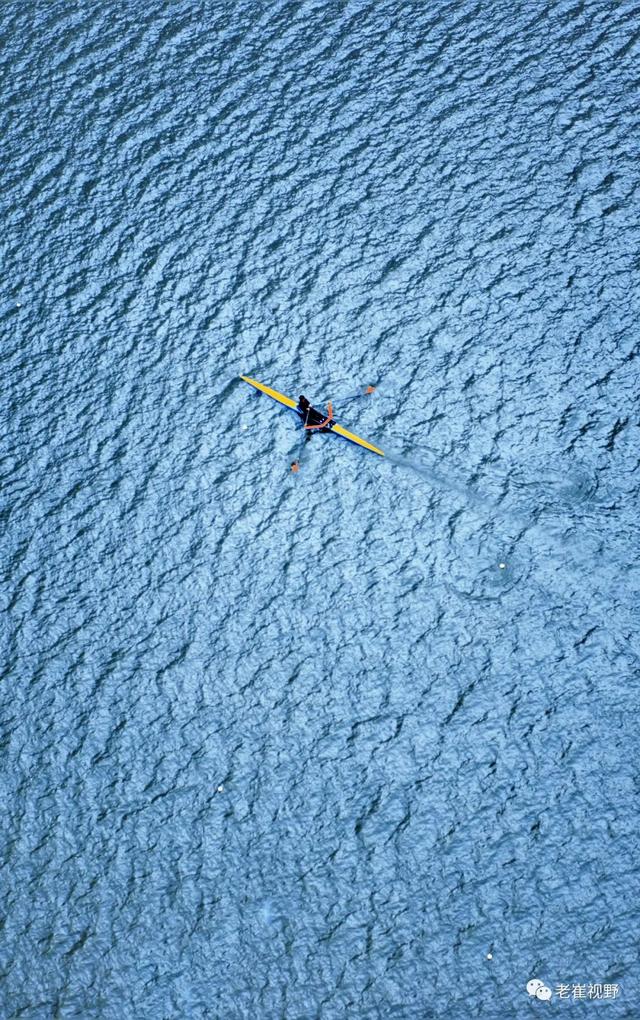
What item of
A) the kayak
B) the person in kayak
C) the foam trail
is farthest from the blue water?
the person in kayak

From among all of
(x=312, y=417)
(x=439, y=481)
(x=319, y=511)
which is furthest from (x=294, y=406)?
(x=439, y=481)

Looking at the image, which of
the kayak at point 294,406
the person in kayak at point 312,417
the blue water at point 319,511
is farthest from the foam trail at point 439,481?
the person in kayak at point 312,417

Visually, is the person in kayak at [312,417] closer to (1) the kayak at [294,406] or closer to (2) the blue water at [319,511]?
(1) the kayak at [294,406]

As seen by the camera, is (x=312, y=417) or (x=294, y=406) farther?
(x=294, y=406)

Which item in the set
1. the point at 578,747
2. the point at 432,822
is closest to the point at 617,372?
the point at 578,747

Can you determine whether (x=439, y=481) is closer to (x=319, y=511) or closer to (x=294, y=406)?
(x=319, y=511)

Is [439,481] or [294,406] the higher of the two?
[294,406]

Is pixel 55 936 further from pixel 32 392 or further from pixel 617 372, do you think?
pixel 617 372
